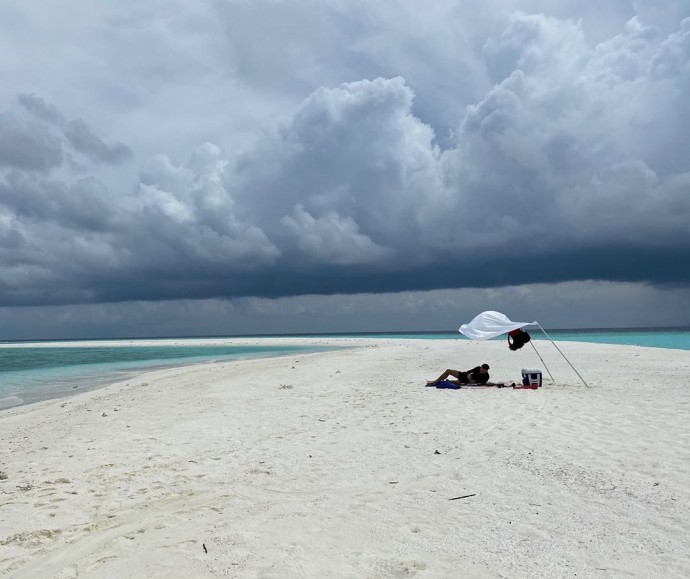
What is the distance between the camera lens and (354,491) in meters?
7.14

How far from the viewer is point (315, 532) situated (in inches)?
226

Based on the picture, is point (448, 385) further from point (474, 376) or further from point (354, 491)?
point (354, 491)

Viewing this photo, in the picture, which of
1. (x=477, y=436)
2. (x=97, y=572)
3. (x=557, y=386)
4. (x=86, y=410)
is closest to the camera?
(x=97, y=572)

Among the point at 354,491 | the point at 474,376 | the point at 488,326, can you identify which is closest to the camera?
the point at 354,491

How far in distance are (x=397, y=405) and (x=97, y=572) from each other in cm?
1036

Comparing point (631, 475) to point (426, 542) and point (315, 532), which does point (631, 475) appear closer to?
point (426, 542)

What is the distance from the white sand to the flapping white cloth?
151 inches

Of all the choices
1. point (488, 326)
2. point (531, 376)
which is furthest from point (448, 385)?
point (531, 376)

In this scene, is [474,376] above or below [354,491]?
above

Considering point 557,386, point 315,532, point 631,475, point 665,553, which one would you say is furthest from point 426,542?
point 557,386

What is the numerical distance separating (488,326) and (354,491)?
40.7 feet

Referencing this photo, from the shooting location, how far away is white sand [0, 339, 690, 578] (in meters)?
5.09

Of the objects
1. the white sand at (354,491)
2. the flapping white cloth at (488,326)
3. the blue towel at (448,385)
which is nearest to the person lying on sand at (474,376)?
the blue towel at (448,385)

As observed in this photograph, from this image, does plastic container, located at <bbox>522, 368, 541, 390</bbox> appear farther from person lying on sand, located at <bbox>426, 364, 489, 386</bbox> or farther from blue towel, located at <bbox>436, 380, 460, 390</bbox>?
blue towel, located at <bbox>436, 380, 460, 390</bbox>
